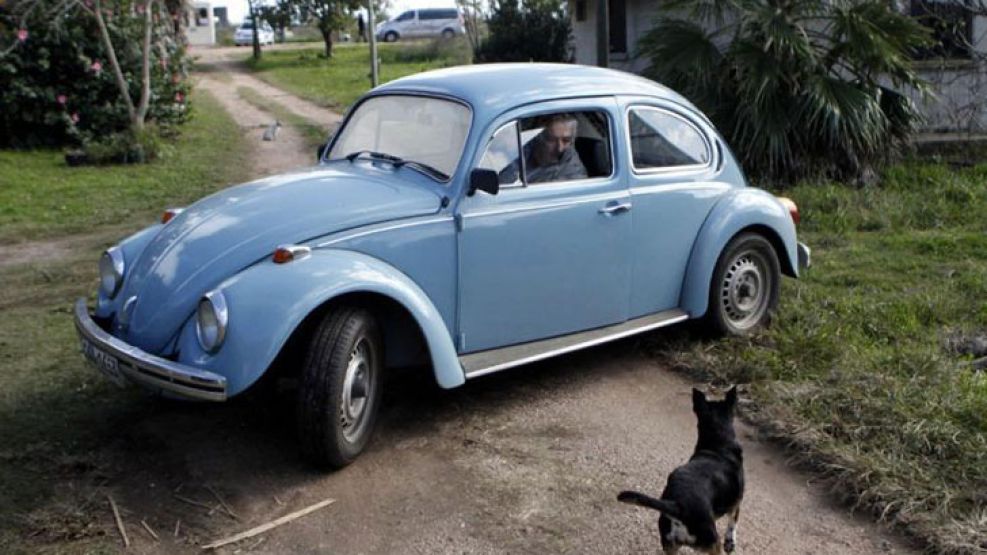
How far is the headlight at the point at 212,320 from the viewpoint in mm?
4395

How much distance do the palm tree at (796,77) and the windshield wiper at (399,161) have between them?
606cm

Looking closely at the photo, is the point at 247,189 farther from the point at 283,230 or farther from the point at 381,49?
the point at 381,49

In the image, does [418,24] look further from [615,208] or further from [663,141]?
[615,208]

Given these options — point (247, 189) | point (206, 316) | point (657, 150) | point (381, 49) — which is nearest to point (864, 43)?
point (657, 150)

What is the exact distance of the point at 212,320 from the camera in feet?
14.6

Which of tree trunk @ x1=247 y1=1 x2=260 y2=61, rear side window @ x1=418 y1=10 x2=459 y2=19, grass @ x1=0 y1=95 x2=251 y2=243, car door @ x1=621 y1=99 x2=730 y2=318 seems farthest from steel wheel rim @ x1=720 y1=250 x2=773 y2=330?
rear side window @ x1=418 y1=10 x2=459 y2=19

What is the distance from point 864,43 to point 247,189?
781cm

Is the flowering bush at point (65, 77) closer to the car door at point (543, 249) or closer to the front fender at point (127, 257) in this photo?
the front fender at point (127, 257)

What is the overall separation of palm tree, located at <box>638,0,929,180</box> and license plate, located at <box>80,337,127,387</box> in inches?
307

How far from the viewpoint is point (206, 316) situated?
446cm

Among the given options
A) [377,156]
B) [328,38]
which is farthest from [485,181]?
[328,38]

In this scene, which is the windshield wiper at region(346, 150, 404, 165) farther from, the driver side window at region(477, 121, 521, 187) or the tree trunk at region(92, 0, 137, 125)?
the tree trunk at region(92, 0, 137, 125)

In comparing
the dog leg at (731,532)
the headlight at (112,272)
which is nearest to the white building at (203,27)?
the headlight at (112,272)

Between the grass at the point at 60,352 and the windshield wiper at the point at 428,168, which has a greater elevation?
the windshield wiper at the point at 428,168
